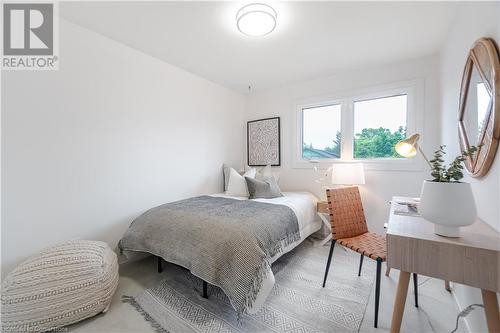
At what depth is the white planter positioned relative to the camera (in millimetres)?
980

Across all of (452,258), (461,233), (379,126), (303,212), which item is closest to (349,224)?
(303,212)

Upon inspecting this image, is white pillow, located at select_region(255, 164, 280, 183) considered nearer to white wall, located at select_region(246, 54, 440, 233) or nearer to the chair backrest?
white wall, located at select_region(246, 54, 440, 233)

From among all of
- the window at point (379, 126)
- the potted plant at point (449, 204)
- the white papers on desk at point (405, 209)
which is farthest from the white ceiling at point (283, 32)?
the white papers on desk at point (405, 209)

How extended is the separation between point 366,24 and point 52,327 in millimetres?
3387

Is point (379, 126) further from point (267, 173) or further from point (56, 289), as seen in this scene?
point (56, 289)

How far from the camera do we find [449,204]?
999mm

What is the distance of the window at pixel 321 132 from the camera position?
3154mm

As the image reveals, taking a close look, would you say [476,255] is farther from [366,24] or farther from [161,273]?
[161,273]

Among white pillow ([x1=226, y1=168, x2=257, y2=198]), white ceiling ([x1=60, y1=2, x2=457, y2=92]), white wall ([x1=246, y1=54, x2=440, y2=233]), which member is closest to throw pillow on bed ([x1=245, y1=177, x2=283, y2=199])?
white pillow ([x1=226, y1=168, x2=257, y2=198])

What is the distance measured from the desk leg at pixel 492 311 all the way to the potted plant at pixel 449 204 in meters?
0.28

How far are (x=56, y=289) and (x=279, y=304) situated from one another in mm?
1571

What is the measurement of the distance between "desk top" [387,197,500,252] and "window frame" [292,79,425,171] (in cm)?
153

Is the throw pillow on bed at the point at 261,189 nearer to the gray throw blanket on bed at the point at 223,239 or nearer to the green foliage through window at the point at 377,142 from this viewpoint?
the gray throw blanket on bed at the point at 223,239

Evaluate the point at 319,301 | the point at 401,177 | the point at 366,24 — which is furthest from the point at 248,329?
the point at 366,24
